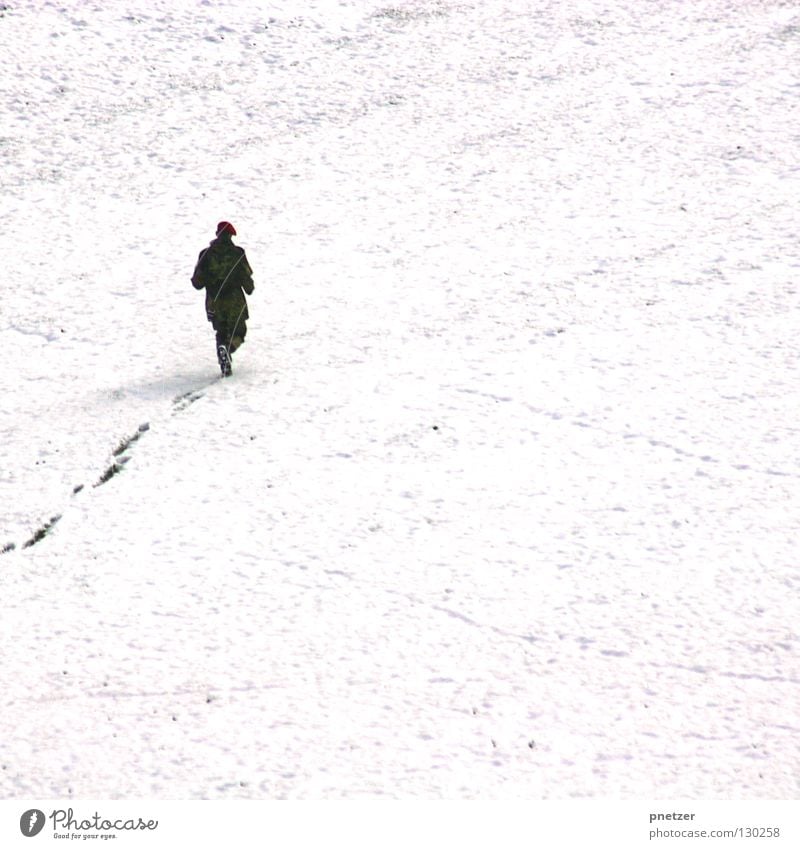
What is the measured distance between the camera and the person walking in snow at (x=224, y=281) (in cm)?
1355

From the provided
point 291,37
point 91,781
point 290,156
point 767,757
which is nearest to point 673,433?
point 767,757

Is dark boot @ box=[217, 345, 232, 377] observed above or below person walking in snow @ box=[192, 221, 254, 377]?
below

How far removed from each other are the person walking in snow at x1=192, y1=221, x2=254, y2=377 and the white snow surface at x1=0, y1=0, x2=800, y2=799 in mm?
667

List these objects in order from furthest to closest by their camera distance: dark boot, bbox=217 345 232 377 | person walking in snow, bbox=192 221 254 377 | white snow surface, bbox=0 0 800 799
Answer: dark boot, bbox=217 345 232 377, person walking in snow, bbox=192 221 254 377, white snow surface, bbox=0 0 800 799

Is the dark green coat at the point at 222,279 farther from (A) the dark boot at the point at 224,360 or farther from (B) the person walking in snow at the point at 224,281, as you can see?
(A) the dark boot at the point at 224,360

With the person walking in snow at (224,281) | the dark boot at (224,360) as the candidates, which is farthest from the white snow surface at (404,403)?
the person walking in snow at (224,281)

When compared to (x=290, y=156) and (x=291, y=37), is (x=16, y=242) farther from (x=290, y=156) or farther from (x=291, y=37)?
(x=291, y=37)

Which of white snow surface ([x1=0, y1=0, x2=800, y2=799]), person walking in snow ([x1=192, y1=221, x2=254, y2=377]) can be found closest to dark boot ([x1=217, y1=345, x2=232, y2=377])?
person walking in snow ([x1=192, y1=221, x2=254, y2=377])

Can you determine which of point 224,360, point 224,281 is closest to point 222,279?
point 224,281

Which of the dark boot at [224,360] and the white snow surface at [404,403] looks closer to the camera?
the white snow surface at [404,403]

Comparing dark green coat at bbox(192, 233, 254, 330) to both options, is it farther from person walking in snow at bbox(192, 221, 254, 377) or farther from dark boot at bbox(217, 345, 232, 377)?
dark boot at bbox(217, 345, 232, 377)

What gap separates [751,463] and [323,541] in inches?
160

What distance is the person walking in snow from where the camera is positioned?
13.6m

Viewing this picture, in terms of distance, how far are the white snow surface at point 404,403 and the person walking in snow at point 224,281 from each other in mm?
667
